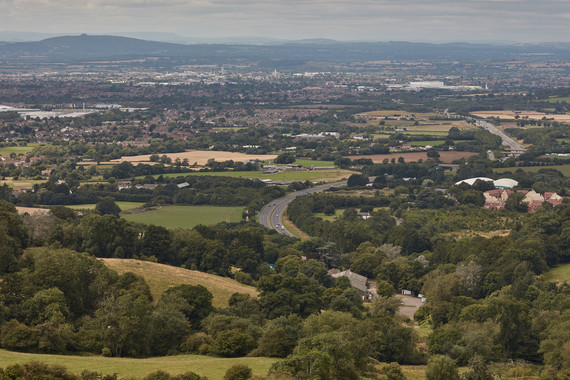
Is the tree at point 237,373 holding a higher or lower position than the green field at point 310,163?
higher

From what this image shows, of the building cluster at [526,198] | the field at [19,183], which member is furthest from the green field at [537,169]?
the field at [19,183]

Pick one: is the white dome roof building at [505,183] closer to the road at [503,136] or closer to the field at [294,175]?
the field at [294,175]

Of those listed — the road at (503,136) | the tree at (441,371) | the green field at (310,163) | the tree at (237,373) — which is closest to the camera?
the tree at (237,373)

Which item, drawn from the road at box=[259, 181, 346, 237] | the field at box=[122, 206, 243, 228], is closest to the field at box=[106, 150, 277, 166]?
the road at box=[259, 181, 346, 237]

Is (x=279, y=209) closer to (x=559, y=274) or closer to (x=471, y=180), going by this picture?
(x=471, y=180)

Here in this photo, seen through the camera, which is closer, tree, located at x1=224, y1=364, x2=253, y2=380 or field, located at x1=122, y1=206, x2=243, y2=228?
tree, located at x1=224, y1=364, x2=253, y2=380

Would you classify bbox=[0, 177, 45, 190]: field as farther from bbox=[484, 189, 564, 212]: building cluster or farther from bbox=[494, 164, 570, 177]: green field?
bbox=[494, 164, 570, 177]: green field
